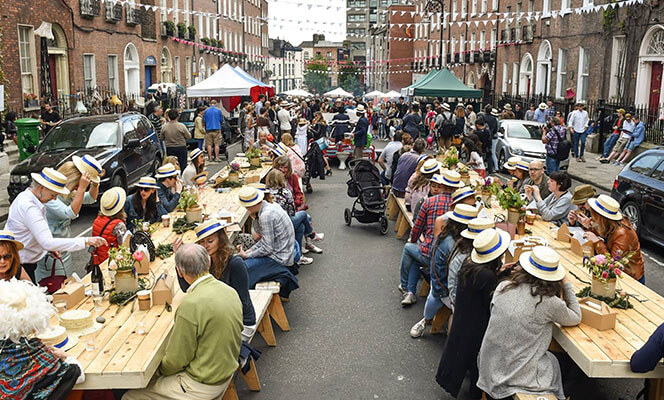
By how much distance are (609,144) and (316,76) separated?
93.5 m

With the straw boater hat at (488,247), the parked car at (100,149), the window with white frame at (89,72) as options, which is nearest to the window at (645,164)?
the straw boater hat at (488,247)

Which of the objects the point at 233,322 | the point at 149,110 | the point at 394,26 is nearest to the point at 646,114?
the point at 149,110

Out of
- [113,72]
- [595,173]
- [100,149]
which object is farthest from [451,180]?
[113,72]

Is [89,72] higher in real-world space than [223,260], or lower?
higher

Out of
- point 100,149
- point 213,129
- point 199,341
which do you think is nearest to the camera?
point 199,341

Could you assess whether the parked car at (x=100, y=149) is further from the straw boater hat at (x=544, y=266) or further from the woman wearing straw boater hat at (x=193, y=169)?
the straw boater hat at (x=544, y=266)

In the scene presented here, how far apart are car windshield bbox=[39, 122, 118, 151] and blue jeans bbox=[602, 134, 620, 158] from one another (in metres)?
16.0

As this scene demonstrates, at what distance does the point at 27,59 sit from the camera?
856 inches

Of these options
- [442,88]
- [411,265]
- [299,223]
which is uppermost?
[442,88]

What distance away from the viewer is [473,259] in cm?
529

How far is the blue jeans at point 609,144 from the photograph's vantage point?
21609mm

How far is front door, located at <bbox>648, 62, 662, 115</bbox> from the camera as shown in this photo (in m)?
22.8

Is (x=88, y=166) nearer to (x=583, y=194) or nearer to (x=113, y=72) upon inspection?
(x=583, y=194)

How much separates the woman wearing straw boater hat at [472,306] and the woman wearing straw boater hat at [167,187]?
481 centimetres
